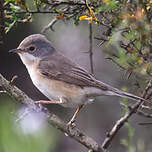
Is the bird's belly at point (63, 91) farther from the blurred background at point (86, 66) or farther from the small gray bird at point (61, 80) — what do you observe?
the blurred background at point (86, 66)

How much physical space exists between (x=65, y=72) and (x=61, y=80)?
172 millimetres

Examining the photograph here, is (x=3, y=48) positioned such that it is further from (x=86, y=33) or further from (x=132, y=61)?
(x=132, y=61)

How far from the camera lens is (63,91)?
4.78m

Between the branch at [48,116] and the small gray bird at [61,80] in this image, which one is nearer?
the branch at [48,116]

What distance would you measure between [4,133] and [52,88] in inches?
122

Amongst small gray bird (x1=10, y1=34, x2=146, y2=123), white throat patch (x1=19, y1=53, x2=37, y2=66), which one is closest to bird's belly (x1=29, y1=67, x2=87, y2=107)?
small gray bird (x1=10, y1=34, x2=146, y2=123)

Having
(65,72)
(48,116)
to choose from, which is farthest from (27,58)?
(48,116)

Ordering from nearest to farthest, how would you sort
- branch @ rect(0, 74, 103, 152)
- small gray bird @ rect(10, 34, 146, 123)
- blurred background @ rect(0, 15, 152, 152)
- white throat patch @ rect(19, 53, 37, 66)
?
branch @ rect(0, 74, 103, 152)
small gray bird @ rect(10, 34, 146, 123)
white throat patch @ rect(19, 53, 37, 66)
blurred background @ rect(0, 15, 152, 152)

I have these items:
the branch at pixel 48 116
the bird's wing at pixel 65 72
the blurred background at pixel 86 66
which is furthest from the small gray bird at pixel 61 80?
the branch at pixel 48 116

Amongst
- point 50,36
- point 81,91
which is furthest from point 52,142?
point 50,36

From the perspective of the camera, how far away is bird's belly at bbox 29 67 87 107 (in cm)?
474

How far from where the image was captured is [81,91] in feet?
15.5

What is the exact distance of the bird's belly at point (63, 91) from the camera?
474cm

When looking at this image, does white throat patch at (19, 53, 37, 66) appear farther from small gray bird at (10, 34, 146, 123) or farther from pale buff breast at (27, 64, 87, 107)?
pale buff breast at (27, 64, 87, 107)
